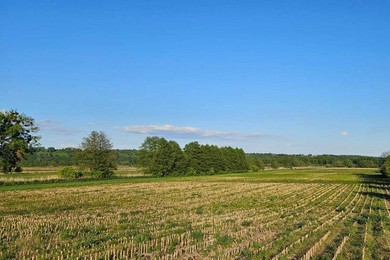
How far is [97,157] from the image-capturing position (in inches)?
3846

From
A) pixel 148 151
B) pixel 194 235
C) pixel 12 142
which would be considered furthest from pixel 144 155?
pixel 194 235

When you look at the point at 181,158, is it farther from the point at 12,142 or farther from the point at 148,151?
the point at 12,142

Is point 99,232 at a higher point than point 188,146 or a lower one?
lower

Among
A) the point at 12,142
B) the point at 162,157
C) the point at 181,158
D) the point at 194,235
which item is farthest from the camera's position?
the point at 181,158

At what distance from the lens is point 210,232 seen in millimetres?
20906

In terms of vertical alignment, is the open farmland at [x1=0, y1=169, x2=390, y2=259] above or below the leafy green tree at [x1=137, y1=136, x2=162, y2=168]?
below

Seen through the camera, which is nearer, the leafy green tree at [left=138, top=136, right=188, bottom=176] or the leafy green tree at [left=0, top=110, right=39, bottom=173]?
the leafy green tree at [left=0, top=110, right=39, bottom=173]

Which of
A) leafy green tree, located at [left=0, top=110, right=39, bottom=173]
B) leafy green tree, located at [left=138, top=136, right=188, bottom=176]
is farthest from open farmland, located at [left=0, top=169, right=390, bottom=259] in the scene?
leafy green tree, located at [left=138, top=136, right=188, bottom=176]

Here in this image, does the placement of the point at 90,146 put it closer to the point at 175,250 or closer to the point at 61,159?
the point at 175,250

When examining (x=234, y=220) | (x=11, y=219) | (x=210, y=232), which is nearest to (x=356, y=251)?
(x=210, y=232)

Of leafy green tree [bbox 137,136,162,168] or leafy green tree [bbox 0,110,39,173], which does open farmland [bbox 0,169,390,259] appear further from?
leafy green tree [bbox 137,136,162,168]

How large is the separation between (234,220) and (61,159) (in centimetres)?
17677

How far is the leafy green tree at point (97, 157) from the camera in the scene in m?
96.9

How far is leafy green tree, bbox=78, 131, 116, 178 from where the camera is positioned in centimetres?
9694
